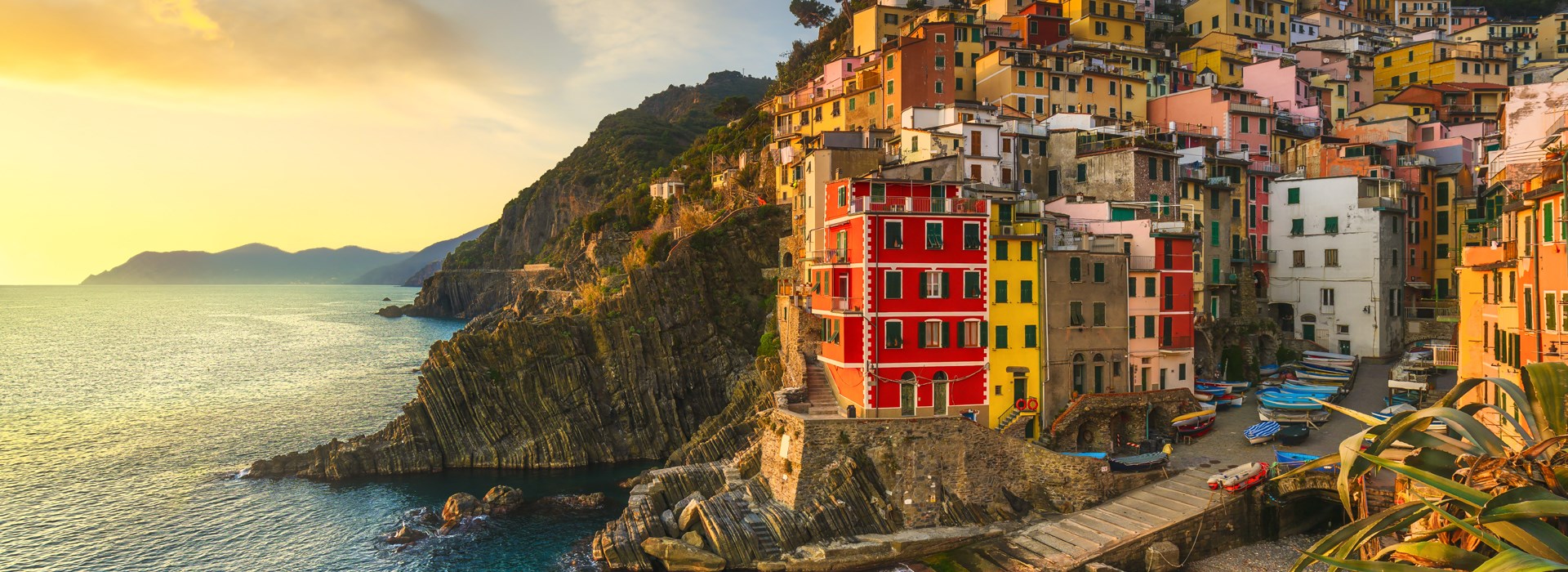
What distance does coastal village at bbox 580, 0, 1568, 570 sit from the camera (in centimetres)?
3600

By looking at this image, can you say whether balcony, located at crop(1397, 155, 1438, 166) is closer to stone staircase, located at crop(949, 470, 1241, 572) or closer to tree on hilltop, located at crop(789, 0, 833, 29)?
stone staircase, located at crop(949, 470, 1241, 572)

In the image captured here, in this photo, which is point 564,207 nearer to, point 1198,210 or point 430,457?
point 430,457

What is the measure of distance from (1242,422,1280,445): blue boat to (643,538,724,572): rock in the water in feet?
81.7

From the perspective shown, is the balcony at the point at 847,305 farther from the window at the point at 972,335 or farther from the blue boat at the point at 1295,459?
the blue boat at the point at 1295,459

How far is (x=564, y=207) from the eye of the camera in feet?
569

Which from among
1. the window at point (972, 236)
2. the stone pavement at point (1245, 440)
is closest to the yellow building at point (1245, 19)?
the stone pavement at point (1245, 440)

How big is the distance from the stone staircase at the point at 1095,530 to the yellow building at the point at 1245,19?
7469cm

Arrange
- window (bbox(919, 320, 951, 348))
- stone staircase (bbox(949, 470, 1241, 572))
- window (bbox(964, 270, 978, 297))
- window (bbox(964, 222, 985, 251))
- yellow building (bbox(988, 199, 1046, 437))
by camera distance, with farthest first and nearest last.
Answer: yellow building (bbox(988, 199, 1046, 437)), window (bbox(964, 270, 978, 297)), window (bbox(964, 222, 985, 251)), window (bbox(919, 320, 951, 348)), stone staircase (bbox(949, 470, 1241, 572))

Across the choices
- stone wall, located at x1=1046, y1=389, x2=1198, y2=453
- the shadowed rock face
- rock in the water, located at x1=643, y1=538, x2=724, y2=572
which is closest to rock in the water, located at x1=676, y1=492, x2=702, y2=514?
rock in the water, located at x1=643, y1=538, x2=724, y2=572

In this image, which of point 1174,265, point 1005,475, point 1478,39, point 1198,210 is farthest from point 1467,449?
point 1478,39

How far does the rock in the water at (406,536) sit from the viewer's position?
4431cm

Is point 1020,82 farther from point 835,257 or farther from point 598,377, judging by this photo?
point 598,377

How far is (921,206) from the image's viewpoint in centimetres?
4203

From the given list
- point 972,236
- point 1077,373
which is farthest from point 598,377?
point 1077,373
